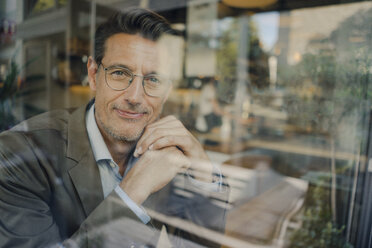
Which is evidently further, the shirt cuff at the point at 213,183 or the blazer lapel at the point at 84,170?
the shirt cuff at the point at 213,183

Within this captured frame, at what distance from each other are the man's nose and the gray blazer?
0.21 m

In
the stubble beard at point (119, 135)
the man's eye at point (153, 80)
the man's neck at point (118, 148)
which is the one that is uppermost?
the man's eye at point (153, 80)

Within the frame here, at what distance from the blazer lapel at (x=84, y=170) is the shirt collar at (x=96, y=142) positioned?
0.02 meters

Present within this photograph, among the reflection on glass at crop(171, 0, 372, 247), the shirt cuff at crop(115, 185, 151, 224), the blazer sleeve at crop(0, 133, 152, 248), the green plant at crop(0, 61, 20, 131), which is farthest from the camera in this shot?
the reflection on glass at crop(171, 0, 372, 247)

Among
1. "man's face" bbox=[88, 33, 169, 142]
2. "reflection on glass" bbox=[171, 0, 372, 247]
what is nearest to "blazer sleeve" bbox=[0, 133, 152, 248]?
"man's face" bbox=[88, 33, 169, 142]

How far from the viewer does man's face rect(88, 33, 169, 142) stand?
106 centimetres

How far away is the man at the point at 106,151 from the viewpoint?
1009 mm

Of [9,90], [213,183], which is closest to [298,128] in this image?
[213,183]

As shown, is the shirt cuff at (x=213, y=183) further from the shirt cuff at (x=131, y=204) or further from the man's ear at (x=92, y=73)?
the man's ear at (x=92, y=73)

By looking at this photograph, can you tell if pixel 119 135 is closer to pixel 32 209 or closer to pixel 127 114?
pixel 127 114

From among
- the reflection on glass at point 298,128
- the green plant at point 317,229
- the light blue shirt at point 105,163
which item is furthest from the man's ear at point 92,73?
the green plant at point 317,229

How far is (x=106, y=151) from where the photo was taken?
110 cm

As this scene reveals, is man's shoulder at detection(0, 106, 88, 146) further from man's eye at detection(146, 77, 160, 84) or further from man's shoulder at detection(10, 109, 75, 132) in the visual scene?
man's eye at detection(146, 77, 160, 84)

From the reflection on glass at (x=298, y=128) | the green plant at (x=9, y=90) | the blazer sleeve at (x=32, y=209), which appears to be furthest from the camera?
the reflection on glass at (x=298, y=128)
